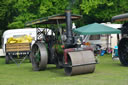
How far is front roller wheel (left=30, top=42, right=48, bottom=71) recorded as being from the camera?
1060 centimetres

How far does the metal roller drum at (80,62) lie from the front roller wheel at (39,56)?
1.50 meters

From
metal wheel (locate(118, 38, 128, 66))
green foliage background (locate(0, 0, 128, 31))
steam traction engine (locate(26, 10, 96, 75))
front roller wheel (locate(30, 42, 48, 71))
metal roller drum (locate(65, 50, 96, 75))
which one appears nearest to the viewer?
metal roller drum (locate(65, 50, 96, 75))

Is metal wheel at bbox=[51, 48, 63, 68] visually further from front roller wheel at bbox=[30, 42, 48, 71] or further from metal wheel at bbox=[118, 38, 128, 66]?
metal wheel at bbox=[118, 38, 128, 66]

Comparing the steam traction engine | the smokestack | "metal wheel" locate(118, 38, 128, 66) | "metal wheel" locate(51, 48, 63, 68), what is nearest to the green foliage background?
"metal wheel" locate(118, 38, 128, 66)

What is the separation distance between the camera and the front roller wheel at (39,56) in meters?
10.6

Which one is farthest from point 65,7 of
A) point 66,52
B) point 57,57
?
point 66,52

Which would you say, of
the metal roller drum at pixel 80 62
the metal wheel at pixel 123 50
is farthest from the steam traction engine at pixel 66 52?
the metal wheel at pixel 123 50

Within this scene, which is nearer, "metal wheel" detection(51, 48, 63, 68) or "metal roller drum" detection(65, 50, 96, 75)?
"metal roller drum" detection(65, 50, 96, 75)

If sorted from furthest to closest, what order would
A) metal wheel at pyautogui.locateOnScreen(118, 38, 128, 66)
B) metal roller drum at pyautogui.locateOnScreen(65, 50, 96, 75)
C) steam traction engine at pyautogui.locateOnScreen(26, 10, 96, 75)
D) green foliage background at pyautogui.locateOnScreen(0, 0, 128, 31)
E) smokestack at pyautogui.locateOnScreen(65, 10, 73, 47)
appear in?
1. green foliage background at pyautogui.locateOnScreen(0, 0, 128, 31)
2. metal wheel at pyautogui.locateOnScreen(118, 38, 128, 66)
3. smokestack at pyautogui.locateOnScreen(65, 10, 73, 47)
4. steam traction engine at pyautogui.locateOnScreen(26, 10, 96, 75)
5. metal roller drum at pyautogui.locateOnScreen(65, 50, 96, 75)

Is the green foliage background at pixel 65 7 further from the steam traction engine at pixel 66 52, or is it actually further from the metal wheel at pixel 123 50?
the steam traction engine at pixel 66 52

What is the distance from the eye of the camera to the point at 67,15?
955cm

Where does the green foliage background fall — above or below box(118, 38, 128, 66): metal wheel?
above

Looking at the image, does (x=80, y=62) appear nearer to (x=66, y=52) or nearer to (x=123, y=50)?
(x=66, y=52)

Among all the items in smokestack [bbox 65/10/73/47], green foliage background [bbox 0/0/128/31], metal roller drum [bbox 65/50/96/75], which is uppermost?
green foliage background [bbox 0/0/128/31]
